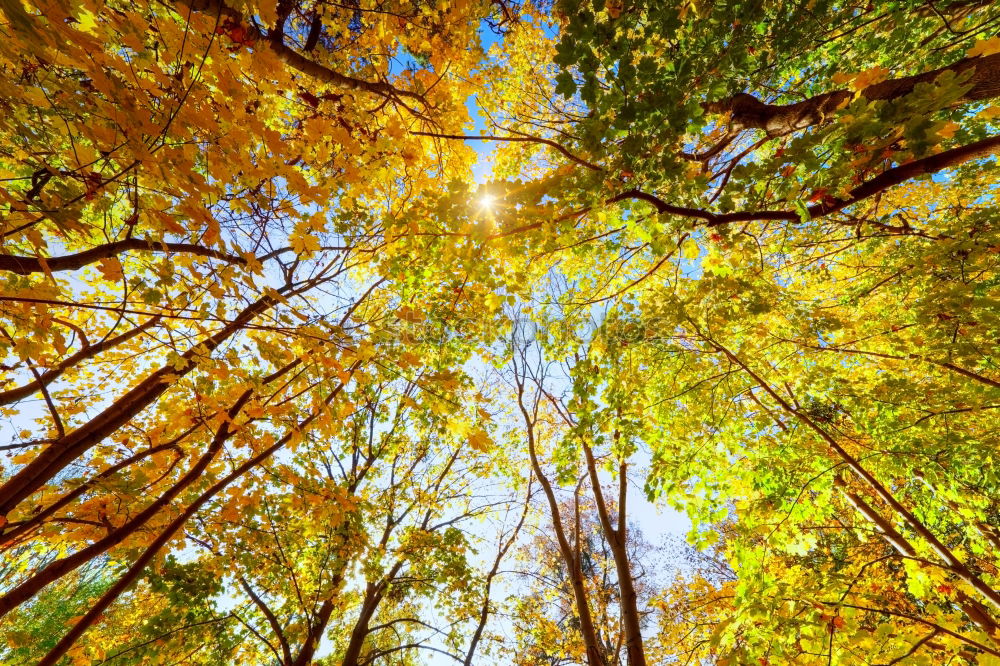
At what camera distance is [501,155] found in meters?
5.13

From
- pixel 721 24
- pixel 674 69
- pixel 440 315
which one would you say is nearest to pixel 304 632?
pixel 440 315

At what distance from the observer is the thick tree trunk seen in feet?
5.76

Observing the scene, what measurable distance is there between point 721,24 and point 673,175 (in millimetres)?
809

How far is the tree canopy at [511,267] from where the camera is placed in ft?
5.34

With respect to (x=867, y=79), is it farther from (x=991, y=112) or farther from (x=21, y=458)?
(x=21, y=458)

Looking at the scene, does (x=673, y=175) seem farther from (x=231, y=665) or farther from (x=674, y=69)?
(x=231, y=665)

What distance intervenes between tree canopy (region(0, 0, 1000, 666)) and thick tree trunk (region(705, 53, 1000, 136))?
2 centimetres

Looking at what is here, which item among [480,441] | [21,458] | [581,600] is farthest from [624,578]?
[21,458]

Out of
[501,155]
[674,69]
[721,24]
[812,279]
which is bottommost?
[674,69]

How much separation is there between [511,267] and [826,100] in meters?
2.41

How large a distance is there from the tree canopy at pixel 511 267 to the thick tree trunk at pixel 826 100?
0.02 meters

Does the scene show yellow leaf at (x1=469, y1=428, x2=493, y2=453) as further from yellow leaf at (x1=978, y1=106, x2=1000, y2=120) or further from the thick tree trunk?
yellow leaf at (x1=978, y1=106, x2=1000, y2=120)

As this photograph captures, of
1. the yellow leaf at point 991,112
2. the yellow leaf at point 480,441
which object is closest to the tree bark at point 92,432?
the yellow leaf at point 480,441

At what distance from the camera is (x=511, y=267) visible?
11.6 feet
